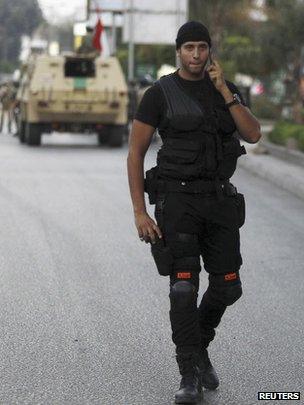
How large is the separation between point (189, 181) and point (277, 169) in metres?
14.8

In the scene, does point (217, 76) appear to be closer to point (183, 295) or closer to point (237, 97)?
point (237, 97)

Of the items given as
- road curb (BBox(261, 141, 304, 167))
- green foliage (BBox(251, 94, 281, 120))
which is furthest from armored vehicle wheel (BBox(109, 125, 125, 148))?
green foliage (BBox(251, 94, 281, 120))

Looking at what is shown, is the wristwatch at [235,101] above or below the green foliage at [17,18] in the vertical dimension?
above

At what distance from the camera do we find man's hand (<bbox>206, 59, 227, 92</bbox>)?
5.89m

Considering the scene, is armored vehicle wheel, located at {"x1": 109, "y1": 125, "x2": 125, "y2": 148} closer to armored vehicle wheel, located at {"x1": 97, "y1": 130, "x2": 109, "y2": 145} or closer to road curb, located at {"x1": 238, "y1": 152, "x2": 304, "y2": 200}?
armored vehicle wheel, located at {"x1": 97, "y1": 130, "x2": 109, "y2": 145}

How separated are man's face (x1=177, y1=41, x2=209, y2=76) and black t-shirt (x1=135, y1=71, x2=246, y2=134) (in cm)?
11

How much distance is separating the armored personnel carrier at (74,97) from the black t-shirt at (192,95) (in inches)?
855

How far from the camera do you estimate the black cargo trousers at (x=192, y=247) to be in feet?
19.7

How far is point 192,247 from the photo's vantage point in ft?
19.8

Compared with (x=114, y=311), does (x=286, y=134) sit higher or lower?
lower

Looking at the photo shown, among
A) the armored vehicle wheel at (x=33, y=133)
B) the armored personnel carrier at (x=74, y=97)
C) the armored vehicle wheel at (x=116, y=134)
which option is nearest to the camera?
the armored personnel carrier at (x=74, y=97)

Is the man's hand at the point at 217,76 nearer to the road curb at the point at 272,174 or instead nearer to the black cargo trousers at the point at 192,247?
the black cargo trousers at the point at 192,247

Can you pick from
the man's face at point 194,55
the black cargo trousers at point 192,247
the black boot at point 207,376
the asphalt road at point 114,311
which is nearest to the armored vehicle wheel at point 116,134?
the asphalt road at point 114,311

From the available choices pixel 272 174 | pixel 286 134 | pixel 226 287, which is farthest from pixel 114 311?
pixel 286 134
